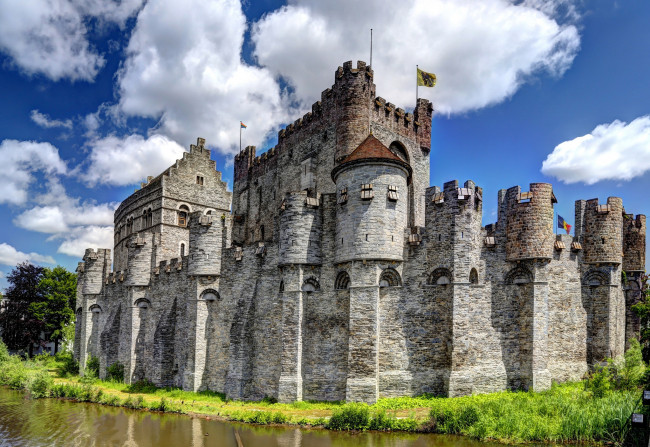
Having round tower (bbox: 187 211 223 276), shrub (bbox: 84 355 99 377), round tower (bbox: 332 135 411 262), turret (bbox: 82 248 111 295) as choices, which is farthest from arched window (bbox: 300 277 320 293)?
turret (bbox: 82 248 111 295)

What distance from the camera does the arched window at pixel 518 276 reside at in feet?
79.4

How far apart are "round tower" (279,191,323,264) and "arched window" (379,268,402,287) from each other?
3515 millimetres

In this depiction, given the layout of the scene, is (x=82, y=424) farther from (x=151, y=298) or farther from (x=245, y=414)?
(x=151, y=298)

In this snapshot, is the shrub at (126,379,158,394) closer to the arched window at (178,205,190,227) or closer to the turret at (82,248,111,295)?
the arched window at (178,205,190,227)

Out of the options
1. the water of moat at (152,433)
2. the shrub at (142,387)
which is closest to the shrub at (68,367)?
the shrub at (142,387)

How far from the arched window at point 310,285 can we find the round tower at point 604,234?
1469 cm

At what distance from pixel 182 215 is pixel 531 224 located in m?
30.0

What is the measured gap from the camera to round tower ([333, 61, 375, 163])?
2938cm

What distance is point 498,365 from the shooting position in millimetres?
23062

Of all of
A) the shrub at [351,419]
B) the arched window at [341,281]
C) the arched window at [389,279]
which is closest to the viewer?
the shrub at [351,419]

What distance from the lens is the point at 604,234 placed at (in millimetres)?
26484

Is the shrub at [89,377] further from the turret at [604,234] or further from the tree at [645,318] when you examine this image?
the tree at [645,318]

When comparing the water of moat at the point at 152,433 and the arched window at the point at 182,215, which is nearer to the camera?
→ the water of moat at the point at 152,433

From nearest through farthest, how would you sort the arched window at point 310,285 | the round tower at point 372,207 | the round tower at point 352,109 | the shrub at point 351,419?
the shrub at point 351,419
the round tower at point 372,207
the arched window at point 310,285
the round tower at point 352,109
